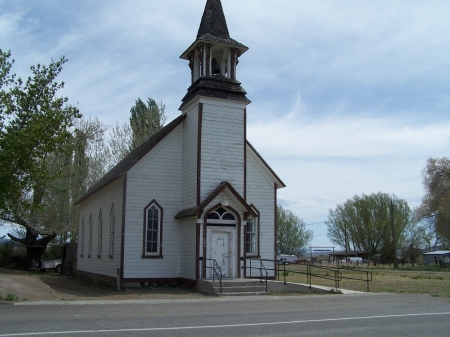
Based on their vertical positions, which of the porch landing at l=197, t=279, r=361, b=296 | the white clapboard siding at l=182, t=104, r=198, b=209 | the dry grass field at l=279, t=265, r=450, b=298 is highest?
the white clapboard siding at l=182, t=104, r=198, b=209

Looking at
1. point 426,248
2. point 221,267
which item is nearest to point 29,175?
point 221,267

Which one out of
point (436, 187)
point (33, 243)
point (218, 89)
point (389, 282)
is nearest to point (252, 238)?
point (218, 89)

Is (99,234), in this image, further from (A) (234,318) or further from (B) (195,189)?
(A) (234,318)

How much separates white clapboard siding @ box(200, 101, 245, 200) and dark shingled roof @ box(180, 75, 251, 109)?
352 mm

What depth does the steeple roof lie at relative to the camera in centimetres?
2323

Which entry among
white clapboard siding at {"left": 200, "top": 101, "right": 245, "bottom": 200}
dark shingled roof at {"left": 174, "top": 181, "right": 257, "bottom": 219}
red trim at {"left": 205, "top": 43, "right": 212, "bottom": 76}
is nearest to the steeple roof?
red trim at {"left": 205, "top": 43, "right": 212, "bottom": 76}

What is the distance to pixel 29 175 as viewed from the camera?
16922 mm

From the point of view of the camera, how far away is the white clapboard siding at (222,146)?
69.5ft

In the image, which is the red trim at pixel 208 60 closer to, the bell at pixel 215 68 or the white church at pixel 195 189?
the white church at pixel 195 189

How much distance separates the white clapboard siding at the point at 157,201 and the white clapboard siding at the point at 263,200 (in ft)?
13.6

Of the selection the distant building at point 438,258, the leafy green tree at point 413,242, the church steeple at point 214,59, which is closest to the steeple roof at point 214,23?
the church steeple at point 214,59

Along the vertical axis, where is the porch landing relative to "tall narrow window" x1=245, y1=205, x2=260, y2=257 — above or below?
below

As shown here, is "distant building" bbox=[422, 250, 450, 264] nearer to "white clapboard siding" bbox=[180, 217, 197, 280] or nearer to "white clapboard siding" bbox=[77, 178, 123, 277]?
"white clapboard siding" bbox=[77, 178, 123, 277]

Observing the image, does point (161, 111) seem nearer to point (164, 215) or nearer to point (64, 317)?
point (164, 215)
